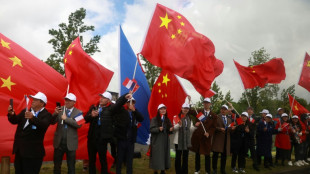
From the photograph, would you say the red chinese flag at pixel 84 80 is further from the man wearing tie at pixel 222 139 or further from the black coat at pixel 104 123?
the man wearing tie at pixel 222 139

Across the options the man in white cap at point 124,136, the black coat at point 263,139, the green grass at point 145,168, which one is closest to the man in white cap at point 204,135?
the green grass at point 145,168

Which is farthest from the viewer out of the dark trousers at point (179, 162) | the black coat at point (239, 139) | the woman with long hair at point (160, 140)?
the black coat at point (239, 139)

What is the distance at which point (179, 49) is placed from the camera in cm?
787

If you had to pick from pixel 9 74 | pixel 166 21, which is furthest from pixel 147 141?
pixel 9 74

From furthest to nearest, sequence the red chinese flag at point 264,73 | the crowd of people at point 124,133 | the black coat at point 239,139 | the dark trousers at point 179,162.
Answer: the red chinese flag at point 264,73 < the black coat at point 239,139 < the dark trousers at point 179,162 < the crowd of people at point 124,133

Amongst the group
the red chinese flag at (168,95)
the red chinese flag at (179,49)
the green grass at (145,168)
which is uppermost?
the red chinese flag at (179,49)

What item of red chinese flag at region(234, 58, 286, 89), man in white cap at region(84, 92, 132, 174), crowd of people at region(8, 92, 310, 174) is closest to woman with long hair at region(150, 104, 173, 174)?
crowd of people at region(8, 92, 310, 174)

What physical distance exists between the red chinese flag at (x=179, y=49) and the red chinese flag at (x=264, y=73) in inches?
156

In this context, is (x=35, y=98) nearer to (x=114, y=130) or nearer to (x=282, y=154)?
(x=114, y=130)

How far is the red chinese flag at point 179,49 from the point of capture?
775cm

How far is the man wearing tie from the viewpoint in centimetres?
947

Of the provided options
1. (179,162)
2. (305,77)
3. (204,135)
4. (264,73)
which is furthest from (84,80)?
(305,77)

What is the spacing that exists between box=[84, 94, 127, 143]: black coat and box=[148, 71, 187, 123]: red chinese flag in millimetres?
2042

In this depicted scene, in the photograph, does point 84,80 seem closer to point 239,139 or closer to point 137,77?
point 137,77
